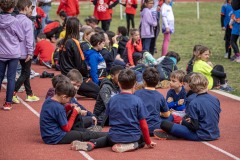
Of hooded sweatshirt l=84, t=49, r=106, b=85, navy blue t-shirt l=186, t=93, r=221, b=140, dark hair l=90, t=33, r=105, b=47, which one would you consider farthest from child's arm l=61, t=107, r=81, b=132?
dark hair l=90, t=33, r=105, b=47

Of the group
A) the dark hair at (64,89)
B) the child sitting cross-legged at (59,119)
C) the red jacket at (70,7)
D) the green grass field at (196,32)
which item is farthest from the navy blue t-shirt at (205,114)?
the red jacket at (70,7)

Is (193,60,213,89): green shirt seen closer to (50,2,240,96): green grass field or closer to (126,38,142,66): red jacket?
(50,2,240,96): green grass field

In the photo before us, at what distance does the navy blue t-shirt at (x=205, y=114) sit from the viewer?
9.83m

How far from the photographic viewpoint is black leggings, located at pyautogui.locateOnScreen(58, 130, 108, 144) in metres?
9.62

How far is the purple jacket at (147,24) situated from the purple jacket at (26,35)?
21.0ft

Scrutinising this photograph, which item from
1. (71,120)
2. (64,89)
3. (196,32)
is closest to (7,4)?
(64,89)

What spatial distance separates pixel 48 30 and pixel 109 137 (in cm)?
Answer: 1194

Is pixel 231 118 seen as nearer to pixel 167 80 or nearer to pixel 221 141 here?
pixel 221 141

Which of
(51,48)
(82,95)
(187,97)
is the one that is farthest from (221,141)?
(51,48)

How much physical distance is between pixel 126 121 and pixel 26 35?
3600 millimetres

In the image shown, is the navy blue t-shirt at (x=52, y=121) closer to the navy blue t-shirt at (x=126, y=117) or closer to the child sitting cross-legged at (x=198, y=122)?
the navy blue t-shirt at (x=126, y=117)

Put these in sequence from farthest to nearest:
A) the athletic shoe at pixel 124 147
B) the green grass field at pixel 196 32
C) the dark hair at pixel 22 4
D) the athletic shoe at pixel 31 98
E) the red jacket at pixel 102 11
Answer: the red jacket at pixel 102 11 < the green grass field at pixel 196 32 < the athletic shoe at pixel 31 98 < the dark hair at pixel 22 4 < the athletic shoe at pixel 124 147

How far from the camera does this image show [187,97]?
445 inches

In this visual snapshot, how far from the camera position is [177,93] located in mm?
11570
